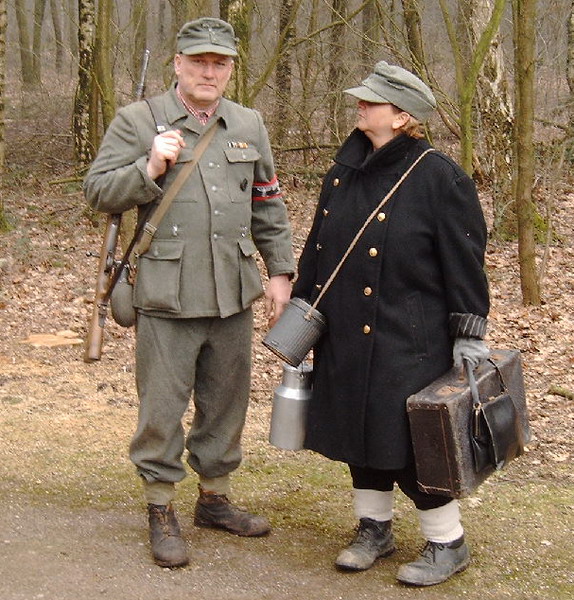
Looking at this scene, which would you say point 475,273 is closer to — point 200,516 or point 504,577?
point 504,577

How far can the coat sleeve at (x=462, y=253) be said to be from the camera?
153 inches

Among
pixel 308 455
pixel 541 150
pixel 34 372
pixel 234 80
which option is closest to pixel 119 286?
pixel 308 455

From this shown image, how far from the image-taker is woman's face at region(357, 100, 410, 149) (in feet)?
13.0

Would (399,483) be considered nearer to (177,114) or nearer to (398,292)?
(398,292)

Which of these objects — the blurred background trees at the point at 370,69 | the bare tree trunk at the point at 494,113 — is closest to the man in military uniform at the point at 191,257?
the blurred background trees at the point at 370,69

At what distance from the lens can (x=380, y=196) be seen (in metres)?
4.02

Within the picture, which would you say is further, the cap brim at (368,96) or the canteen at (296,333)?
the canteen at (296,333)

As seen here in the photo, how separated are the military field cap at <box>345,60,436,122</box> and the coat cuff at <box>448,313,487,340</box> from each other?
0.83 metres

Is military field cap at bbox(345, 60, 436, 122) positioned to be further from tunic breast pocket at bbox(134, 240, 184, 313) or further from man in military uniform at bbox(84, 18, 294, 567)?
tunic breast pocket at bbox(134, 240, 184, 313)

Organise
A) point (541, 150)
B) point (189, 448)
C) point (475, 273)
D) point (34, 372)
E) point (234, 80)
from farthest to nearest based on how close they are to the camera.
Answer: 1. point (541, 150)
2. point (234, 80)
3. point (34, 372)
4. point (189, 448)
5. point (475, 273)

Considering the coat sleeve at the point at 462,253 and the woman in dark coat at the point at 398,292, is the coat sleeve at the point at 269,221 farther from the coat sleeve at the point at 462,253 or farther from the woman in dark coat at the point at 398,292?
the coat sleeve at the point at 462,253

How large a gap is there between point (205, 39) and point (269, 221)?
3.01ft

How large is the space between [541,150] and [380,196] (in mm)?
10071

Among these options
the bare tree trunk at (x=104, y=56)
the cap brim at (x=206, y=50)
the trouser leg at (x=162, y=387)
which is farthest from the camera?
the bare tree trunk at (x=104, y=56)
